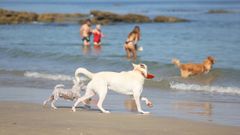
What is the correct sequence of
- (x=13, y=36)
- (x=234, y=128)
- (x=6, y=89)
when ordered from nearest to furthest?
(x=234, y=128)
(x=6, y=89)
(x=13, y=36)

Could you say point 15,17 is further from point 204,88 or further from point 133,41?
point 204,88

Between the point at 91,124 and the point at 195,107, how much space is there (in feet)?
11.1

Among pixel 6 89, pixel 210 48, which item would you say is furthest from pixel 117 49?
pixel 6 89

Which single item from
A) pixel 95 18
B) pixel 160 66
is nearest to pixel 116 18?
pixel 95 18

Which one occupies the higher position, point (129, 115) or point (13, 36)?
point (129, 115)

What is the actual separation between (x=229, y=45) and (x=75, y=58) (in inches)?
316

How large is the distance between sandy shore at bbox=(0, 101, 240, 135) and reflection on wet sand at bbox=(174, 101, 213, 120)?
130cm

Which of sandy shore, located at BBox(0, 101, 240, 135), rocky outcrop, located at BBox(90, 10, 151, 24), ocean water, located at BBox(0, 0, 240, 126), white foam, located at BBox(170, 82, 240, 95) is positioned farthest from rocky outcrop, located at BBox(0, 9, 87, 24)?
sandy shore, located at BBox(0, 101, 240, 135)

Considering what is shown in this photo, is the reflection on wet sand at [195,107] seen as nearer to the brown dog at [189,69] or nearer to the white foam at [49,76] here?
the brown dog at [189,69]

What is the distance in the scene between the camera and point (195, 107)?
11.7m

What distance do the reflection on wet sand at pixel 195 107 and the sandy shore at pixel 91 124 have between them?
1.30m

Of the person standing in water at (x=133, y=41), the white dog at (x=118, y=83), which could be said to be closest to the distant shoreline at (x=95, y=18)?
the person standing in water at (x=133, y=41)

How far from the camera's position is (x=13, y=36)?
34.0m

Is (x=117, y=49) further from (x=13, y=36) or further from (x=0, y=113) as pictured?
(x=0, y=113)
